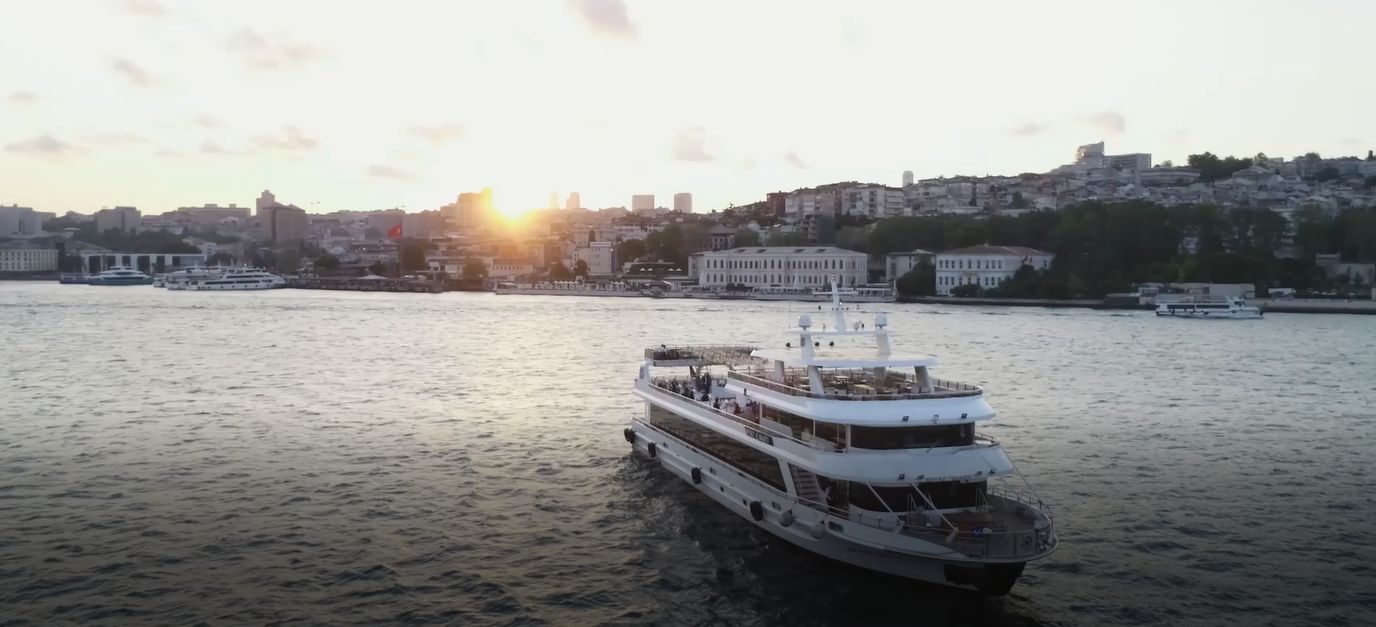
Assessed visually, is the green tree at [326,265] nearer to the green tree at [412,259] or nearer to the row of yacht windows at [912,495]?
the green tree at [412,259]

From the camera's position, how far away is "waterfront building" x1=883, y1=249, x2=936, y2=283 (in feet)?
265

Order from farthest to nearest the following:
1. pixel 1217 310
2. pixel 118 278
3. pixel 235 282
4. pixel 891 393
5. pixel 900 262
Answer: pixel 118 278 → pixel 235 282 → pixel 900 262 → pixel 1217 310 → pixel 891 393

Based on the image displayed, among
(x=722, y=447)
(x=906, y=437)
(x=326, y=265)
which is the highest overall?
(x=326, y=265)

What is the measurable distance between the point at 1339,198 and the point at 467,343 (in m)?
104

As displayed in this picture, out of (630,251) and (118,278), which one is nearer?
(118,278)

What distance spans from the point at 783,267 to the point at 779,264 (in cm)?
44

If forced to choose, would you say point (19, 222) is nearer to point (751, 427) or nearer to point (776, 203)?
point (776, 203)

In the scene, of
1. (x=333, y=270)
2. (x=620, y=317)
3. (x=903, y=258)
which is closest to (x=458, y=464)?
(x=620, y=317)

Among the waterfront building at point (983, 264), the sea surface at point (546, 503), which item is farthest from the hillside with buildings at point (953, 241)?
the sea surface at point (546, 503)

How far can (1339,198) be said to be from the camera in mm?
108250

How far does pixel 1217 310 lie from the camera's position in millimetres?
55406

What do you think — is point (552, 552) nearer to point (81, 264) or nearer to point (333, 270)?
point (333, 270)

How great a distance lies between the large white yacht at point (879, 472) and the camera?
33.0ft

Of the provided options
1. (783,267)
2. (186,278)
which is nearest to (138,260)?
(186,278)
